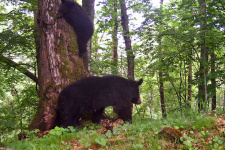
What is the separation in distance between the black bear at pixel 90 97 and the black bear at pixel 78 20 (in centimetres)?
159

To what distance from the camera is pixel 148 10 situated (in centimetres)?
844

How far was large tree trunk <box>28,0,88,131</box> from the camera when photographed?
5.03m

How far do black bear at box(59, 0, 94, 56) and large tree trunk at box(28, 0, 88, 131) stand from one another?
213mm

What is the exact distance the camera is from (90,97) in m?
5.22

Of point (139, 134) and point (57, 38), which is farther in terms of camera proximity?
point (57, 38)

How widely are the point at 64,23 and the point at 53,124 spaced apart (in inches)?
130

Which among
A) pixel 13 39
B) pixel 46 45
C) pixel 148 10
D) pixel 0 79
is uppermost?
pixel 148 10

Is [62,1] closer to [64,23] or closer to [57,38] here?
[64,23]

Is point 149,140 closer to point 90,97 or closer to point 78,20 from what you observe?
point 90,97

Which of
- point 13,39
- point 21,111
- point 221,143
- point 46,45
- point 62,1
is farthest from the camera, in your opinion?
point 21,111

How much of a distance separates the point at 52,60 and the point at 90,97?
5.55 feet

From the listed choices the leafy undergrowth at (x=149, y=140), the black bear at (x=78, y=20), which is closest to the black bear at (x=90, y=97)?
the black bear at (x=78, y=20)

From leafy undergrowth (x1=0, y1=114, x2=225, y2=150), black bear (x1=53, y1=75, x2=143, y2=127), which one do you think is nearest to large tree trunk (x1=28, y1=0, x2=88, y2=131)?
black bear (x1=53, y1=75, x2=143, y2=127)

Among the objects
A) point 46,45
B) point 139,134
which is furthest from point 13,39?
point 139,134
